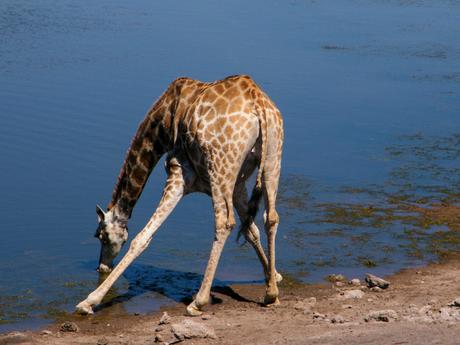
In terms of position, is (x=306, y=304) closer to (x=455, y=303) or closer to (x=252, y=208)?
(x=252, y=208)

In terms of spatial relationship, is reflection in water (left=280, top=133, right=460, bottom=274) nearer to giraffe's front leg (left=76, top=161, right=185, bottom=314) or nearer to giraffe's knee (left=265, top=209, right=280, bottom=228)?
giraffe's knee (left=265, top=209, right=280, bottom=228)

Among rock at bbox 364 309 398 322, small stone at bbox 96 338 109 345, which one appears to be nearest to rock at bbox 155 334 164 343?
small stone at bbox 96 338 109 345

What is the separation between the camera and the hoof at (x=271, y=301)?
33.6 ft

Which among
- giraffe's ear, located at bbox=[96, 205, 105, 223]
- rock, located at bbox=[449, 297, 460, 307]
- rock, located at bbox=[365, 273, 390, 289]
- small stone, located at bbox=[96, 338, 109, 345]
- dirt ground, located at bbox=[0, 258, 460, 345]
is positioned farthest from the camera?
giraffe's ear, located at bbox=[96, 205, 105, 223]

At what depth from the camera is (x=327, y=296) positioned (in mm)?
10602

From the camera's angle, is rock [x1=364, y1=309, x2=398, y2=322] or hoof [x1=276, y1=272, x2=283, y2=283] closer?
rock [x1=364, y1=309, x2=398, y2=322]

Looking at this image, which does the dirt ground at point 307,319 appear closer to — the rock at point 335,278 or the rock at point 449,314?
the rock at point 449,314

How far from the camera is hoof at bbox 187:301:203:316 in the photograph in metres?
9.98

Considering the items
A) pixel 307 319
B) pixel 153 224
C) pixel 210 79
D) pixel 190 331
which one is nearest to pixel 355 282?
pixel 307 319

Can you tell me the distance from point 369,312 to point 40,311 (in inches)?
118

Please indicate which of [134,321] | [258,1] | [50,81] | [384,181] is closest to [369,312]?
[134,321]

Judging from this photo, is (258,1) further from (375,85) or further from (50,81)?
(50,81)

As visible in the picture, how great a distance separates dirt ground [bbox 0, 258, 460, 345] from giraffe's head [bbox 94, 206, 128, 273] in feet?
4.09

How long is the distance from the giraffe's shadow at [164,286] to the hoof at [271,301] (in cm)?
19
